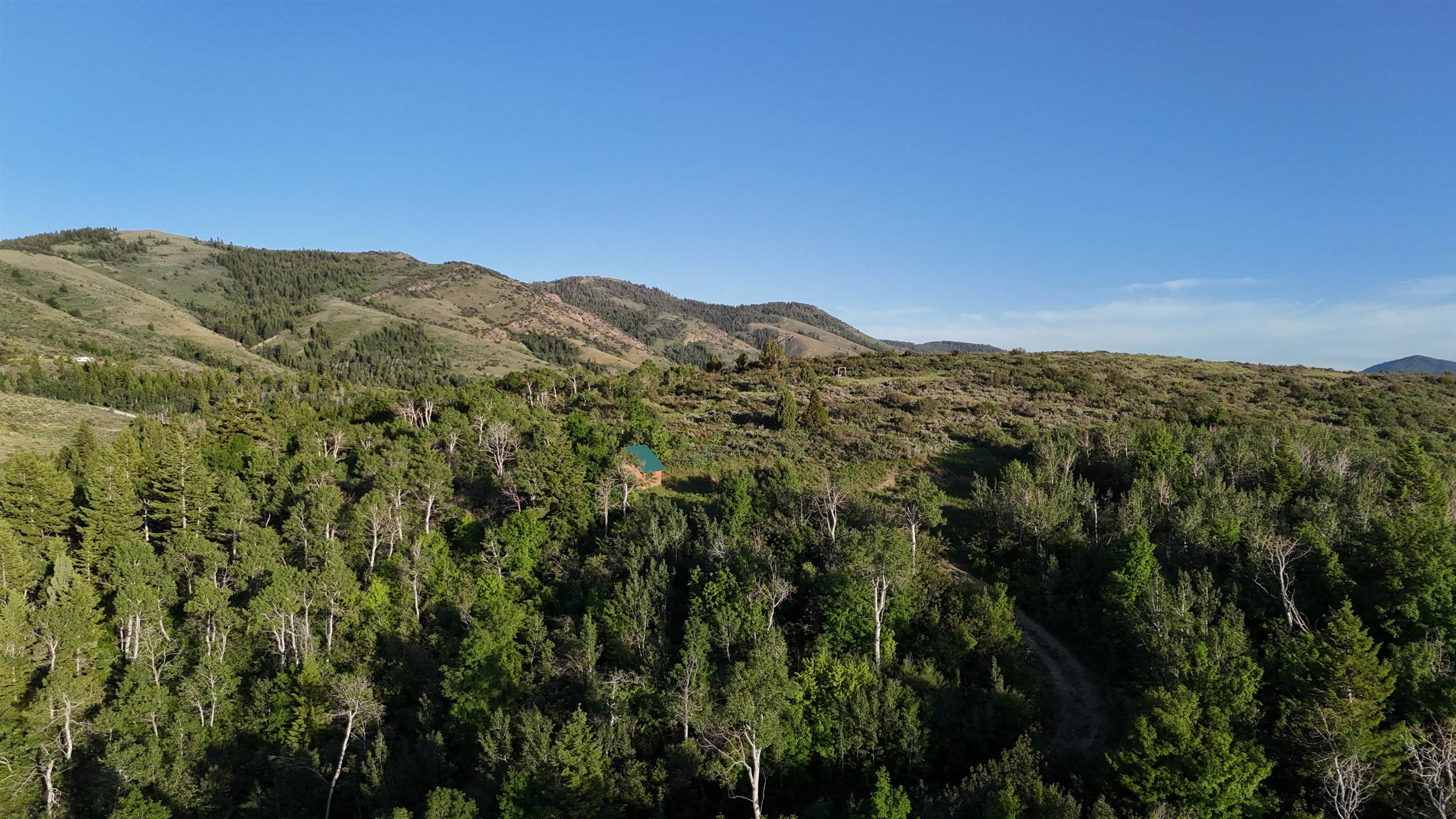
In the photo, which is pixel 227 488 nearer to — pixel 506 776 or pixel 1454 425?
pixel 506 776

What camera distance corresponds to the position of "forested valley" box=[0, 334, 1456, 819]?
31156mm

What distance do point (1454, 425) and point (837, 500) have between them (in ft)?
273

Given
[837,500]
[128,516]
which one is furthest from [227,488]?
[837,500]

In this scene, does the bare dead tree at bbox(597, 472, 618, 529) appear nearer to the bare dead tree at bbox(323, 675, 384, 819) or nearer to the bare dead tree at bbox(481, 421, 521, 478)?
the bare dead tree at bbox(481, 421, 521, 478)

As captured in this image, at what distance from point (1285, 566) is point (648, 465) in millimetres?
49552

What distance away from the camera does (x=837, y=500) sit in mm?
51031

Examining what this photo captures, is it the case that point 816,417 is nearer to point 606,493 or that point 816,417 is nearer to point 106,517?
point 606,493

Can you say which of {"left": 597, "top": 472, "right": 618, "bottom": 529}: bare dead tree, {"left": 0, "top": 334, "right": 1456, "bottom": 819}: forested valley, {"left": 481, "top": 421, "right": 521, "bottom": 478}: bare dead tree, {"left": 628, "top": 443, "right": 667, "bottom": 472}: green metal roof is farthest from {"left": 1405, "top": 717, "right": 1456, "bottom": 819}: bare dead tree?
{"left": 481, "top": 421, "right": 521, "bottom": 478}: bare dead tree

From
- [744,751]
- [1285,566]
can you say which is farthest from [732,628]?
[1285,566]

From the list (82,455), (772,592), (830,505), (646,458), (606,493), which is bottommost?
(772,592)

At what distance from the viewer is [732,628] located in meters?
42.7

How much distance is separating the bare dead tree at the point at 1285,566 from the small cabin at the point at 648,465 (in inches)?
1863

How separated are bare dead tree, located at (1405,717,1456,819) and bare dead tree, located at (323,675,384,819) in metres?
50.0

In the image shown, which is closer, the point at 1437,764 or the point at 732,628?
the point at 1437,764
